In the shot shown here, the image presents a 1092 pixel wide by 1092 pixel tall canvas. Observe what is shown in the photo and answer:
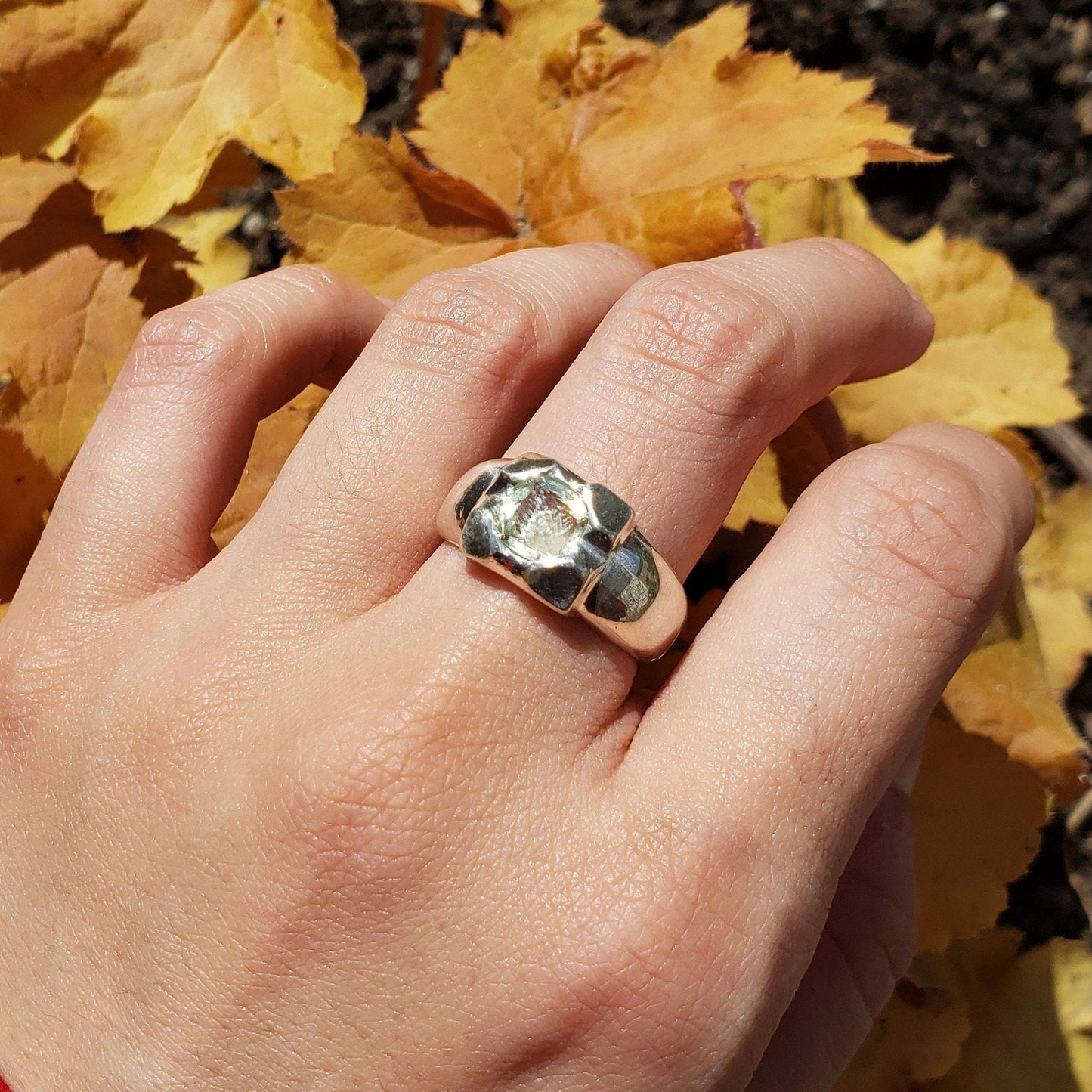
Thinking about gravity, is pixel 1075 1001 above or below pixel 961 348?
below

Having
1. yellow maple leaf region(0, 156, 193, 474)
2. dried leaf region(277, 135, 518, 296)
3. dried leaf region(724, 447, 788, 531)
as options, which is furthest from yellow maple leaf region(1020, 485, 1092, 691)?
yellow maple leaf region(0, 156, 193, 474)

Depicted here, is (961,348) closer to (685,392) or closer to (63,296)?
(685,392)

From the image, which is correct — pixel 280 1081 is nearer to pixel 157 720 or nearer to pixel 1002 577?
pixel 157 720

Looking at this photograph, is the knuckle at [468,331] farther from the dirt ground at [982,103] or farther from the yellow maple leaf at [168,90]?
the dirt ground at [982,103]

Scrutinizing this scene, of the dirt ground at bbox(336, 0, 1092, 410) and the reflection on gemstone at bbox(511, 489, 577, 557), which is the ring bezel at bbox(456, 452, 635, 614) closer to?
the reflection on gemstone at bbox(511, 489, 577, 557)

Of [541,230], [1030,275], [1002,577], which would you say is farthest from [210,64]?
[1030,275]

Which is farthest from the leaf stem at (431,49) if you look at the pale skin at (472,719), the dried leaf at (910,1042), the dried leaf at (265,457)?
the dried leaf at (910,1042)

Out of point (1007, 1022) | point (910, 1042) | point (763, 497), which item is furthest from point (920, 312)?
point (1007, 1022)
